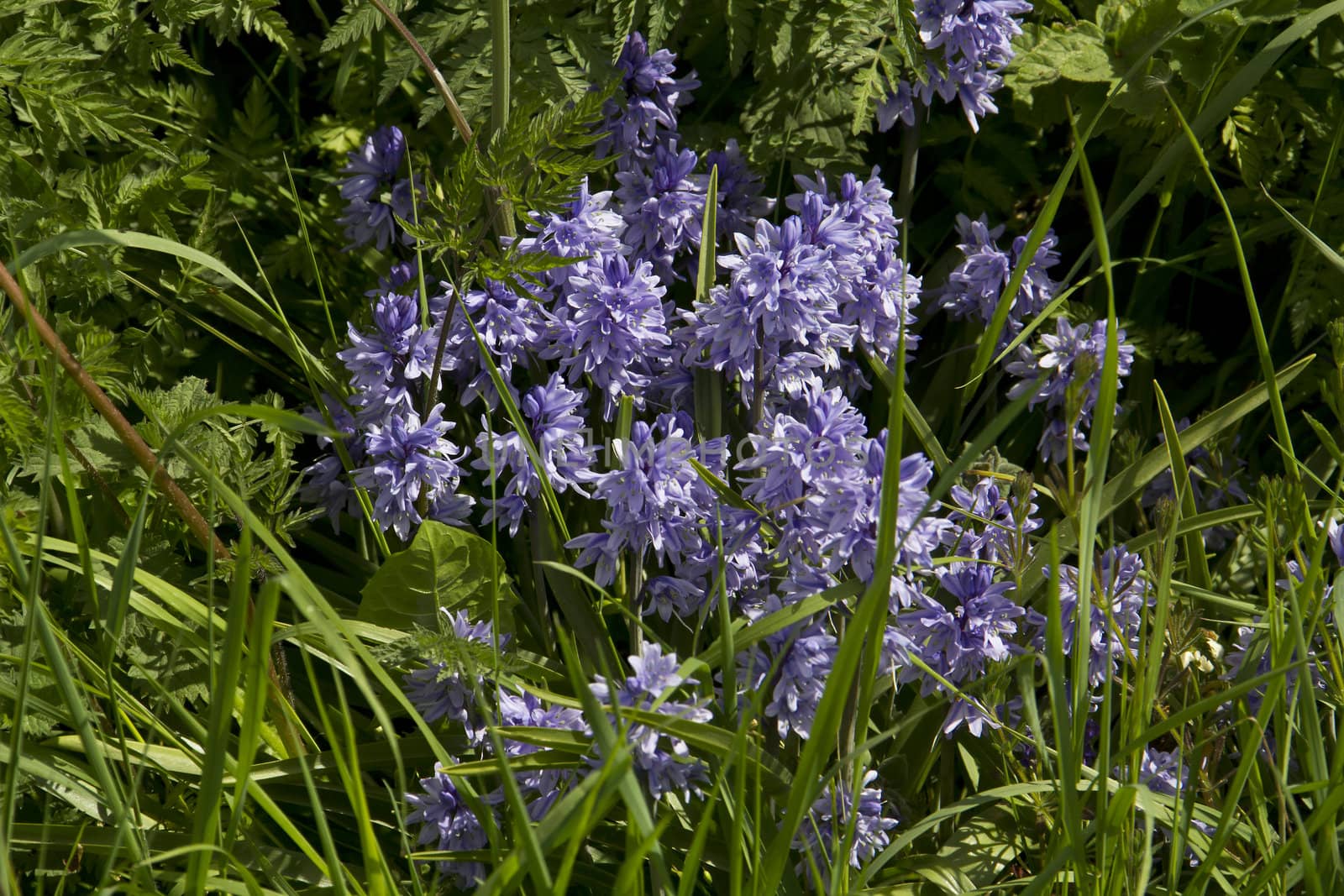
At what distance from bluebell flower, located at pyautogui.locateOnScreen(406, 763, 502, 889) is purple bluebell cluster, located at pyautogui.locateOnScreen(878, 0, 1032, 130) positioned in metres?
1.26

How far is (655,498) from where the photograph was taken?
1.59m

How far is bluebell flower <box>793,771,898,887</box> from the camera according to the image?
1562mm

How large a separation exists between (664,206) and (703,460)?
0.53 meters

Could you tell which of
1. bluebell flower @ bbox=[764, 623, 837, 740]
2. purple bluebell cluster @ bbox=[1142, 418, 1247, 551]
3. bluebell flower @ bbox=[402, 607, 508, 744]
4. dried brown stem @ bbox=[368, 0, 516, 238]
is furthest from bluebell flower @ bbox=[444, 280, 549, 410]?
purple bluebell cluster @ bbox=[1142, 418, 1247, 551]

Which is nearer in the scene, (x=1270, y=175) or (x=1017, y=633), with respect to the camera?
(x=1017, y=633)

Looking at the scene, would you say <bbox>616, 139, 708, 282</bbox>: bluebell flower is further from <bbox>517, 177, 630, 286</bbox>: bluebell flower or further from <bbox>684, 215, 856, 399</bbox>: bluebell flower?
<bbox>684, 215, 856, 399</bbox>: bluebell flower

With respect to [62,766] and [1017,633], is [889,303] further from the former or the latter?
[62,766]

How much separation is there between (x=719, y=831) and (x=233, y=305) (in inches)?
43.9

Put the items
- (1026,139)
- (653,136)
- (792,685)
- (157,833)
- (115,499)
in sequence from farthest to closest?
(1026,139) → (653,136) → (115,499) → (157,833) → (792,685)

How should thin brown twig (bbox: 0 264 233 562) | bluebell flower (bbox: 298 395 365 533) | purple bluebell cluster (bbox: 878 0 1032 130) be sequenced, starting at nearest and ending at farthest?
thin brown twig (bbox: 0 264 233 562) → purple bluebell cluster (bbox: 878 0 1032 130) → bluebell flower (bbox: 298 395 365 533)

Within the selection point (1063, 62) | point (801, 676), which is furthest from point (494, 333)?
point (1063, 62)

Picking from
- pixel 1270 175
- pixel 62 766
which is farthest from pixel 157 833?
pixel 1270 175

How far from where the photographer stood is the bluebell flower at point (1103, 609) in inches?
66.9

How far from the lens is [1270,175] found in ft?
7.95
